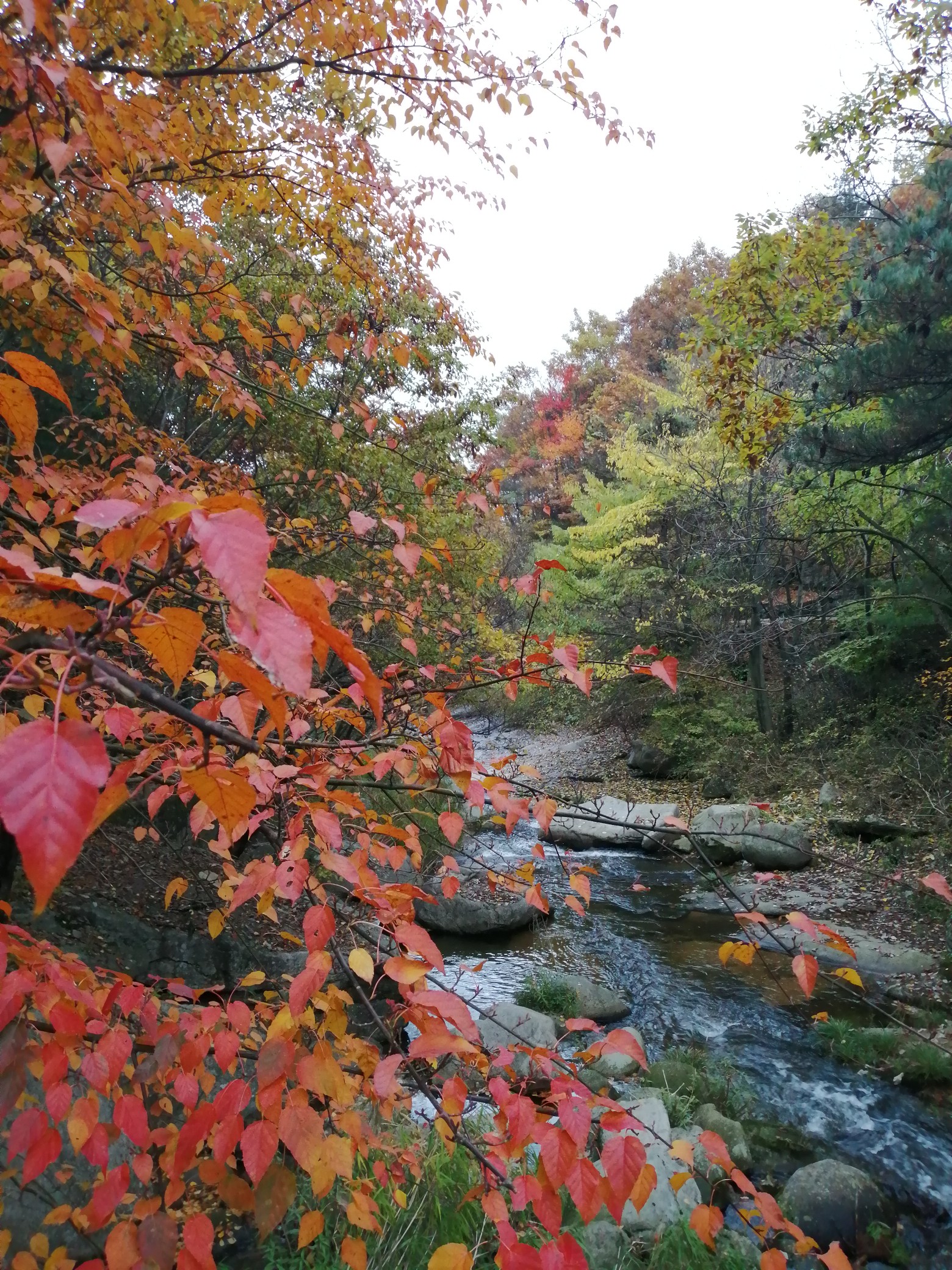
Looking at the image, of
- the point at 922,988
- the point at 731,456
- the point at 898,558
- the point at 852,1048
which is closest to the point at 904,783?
the point at 898,558

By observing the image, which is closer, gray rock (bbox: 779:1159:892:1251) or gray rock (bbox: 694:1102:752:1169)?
gray rock (bbox: 779:1159:892:1251)

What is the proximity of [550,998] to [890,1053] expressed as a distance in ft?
8.07

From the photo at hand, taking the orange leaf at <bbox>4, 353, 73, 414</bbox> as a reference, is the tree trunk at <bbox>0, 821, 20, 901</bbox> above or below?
below

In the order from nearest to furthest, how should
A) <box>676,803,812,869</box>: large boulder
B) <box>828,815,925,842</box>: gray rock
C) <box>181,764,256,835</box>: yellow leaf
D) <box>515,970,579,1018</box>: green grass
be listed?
<box>181,764,256,835</box>: yellow leaf, <box>515,970,579,1018</box>: green grass, <box>828,815,925,842</box>: gray rock, <box>676,803,812,869</box>: large boulder

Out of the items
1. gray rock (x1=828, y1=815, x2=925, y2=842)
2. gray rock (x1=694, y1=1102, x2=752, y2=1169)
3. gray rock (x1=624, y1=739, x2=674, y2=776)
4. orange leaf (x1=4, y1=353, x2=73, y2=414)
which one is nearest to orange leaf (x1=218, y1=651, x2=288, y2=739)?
orange leaf (x1=4, y1=353, x2=73, y2=414)

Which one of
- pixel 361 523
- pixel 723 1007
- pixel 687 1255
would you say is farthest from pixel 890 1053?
pixel 361 523

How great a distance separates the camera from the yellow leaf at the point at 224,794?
0.76 meters

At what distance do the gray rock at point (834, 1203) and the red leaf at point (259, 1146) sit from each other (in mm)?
3544

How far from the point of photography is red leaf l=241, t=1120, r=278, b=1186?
1.14 m

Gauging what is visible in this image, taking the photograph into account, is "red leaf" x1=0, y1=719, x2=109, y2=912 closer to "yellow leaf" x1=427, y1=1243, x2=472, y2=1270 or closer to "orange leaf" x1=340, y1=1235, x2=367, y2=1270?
"yellow leaf" x1=427, y1=1243, x2=472, y2=1270

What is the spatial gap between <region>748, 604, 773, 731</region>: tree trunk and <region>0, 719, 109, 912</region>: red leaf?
39.8 feet

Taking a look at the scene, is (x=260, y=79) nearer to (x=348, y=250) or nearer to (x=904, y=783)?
(x=348, y=250)

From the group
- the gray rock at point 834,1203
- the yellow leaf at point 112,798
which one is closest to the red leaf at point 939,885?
the yellow leaf at point 112,798

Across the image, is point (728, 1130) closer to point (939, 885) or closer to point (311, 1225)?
point (939, 885)
